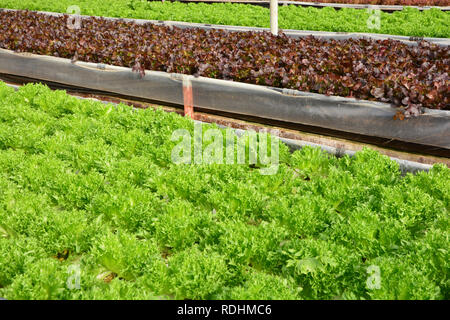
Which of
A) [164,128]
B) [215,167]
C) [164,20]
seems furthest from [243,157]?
[164,20]

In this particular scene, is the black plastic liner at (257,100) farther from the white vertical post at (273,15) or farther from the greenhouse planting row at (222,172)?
the white vertical post at (273,15)

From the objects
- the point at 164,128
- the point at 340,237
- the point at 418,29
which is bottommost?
the point at 340,237

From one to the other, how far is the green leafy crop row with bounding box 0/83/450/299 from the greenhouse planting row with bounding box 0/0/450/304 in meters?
0.02

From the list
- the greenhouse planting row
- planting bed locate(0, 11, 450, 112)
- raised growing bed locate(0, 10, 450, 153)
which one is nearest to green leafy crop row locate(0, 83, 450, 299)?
the greenhouse planting row

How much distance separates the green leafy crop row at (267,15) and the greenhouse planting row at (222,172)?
163 cm

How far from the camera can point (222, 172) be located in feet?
15.0

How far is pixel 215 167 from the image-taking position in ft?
15.1

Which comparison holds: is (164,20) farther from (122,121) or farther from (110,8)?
(122,121)

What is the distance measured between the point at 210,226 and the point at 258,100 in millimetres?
2693

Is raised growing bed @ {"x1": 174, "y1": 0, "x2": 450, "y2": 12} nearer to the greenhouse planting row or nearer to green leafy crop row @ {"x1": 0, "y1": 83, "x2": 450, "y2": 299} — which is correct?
the greenhouse planting row

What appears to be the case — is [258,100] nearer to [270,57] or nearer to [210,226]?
[270,57]

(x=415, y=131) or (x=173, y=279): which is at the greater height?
(x=415, y=131)
